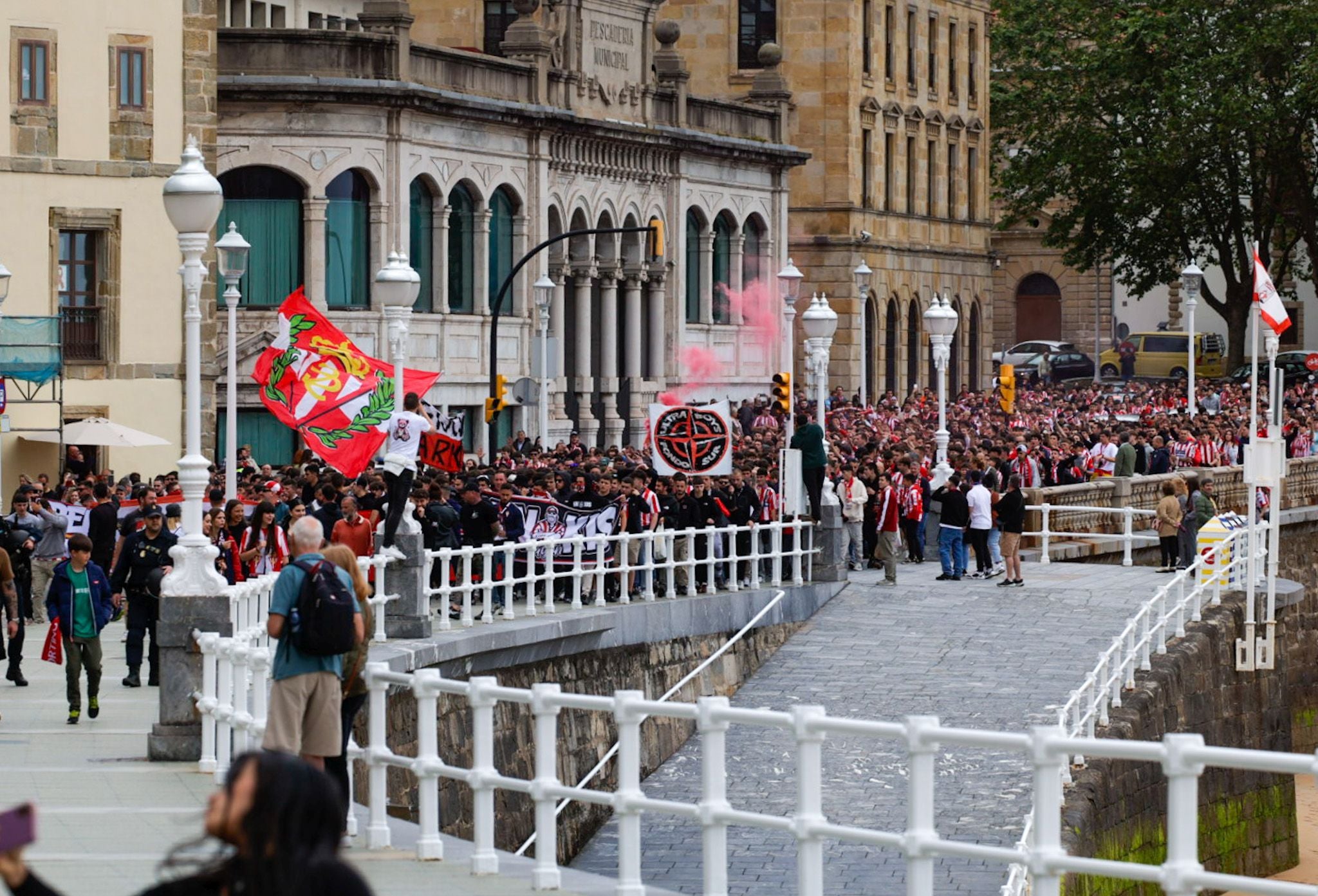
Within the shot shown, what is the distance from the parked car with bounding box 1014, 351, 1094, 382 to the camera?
288ft

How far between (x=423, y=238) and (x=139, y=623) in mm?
26084

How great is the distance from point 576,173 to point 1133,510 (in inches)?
692

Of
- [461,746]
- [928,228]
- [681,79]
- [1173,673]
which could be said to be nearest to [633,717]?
[461,746]

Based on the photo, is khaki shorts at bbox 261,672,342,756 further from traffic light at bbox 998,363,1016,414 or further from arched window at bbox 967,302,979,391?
arched window at bbox 967,302,979,391

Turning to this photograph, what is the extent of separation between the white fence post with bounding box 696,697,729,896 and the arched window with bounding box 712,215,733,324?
155 ft

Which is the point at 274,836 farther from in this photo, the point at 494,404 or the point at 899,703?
the point at 494,404

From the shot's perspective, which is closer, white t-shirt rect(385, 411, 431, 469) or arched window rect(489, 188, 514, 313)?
white t-shirt rect(385, 411, 431, 469)

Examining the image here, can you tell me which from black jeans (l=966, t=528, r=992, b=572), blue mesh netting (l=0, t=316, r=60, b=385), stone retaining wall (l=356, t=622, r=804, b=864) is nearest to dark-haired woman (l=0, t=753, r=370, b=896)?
stone retaining wall (l=356, t=622, r=804, b=864)

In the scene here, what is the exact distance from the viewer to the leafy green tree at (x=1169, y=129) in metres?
71.0

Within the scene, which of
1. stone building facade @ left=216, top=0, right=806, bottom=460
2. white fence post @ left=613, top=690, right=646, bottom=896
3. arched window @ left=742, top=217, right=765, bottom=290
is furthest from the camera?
arched window @ left=742, top=217, right=765, bottom=290

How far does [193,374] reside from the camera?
56.7 ft

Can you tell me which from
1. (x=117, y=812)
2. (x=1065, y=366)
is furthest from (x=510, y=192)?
(x=1065, y=366)

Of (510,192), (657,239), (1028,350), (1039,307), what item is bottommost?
(1028,350)

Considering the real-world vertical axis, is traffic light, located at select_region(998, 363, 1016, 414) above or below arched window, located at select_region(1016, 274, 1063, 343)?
below
